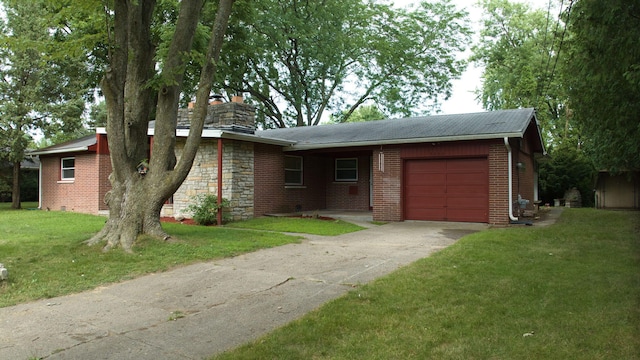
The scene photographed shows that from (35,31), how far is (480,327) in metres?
22.8

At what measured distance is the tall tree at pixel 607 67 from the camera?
277 inches

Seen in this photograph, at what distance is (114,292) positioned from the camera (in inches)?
243

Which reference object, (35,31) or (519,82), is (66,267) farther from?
(519,82)

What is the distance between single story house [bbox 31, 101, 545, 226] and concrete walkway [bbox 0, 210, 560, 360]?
536 centimetres

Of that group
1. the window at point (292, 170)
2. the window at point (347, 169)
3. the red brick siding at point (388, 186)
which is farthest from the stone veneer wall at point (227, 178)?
the window at point (347, 169)

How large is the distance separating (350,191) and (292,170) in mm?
2803

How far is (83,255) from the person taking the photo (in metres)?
8.09

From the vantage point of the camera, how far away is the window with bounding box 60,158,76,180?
18.7 m

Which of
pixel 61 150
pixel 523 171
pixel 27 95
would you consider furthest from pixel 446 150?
pixel 27 95

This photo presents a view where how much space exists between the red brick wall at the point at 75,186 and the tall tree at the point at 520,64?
90.5 feet

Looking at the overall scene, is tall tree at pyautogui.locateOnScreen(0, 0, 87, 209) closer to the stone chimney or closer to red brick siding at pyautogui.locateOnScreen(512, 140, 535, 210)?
the stone chimney

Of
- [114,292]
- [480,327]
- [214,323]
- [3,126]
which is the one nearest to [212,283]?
[114,292]

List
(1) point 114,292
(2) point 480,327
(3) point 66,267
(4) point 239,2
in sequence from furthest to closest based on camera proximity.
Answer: (4) point 239,2 < (3) point 66,267 < (1) point 114,292 < (2) point 480,327

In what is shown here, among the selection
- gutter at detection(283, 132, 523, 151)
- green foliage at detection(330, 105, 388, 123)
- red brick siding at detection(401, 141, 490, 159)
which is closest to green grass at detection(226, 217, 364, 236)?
gutter at detection(283, 132, 523, 151)
